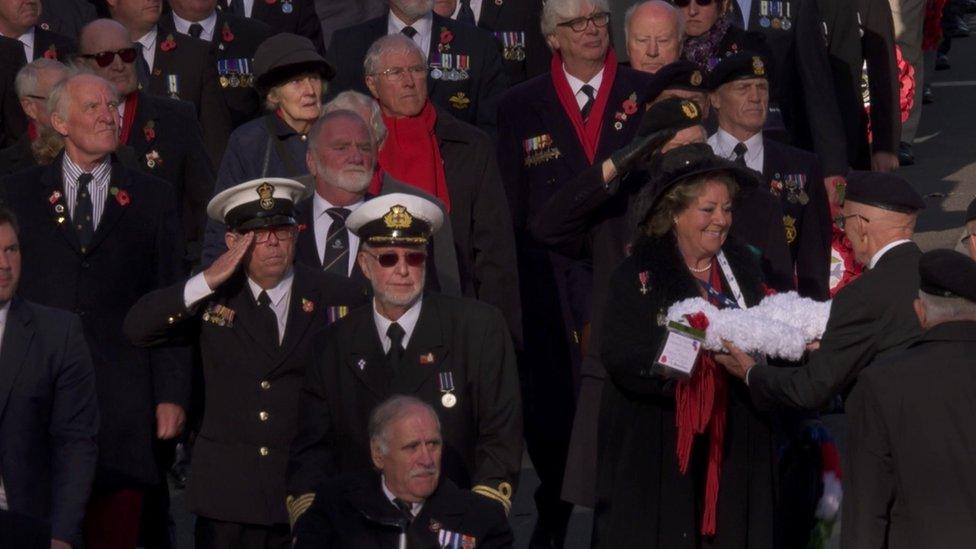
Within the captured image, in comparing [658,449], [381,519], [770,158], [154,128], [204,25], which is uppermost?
[204,25]

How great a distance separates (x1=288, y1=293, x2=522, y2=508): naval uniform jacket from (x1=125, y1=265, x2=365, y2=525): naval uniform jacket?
12.7 inches

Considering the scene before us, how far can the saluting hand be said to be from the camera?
8.36 meters

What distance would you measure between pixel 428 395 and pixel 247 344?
33.3 inches

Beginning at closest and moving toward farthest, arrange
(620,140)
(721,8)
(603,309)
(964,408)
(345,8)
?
(964,408) → (603,309) → (620,140) → (721,8) → (345,8)

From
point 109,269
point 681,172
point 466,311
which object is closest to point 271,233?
point 466,311

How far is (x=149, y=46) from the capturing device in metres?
12.2

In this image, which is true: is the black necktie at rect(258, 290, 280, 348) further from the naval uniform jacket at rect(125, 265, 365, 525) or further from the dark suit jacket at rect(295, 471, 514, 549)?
the dark suit jacket at rect(295, 471, 514, 549)

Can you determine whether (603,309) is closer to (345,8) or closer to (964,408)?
(964,408)

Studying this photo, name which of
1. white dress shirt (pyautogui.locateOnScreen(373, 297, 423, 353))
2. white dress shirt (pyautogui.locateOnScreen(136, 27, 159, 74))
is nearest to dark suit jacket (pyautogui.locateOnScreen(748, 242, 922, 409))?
white dress shirt (pyautogui.locateOnScreen(373, 297, 423, 353))

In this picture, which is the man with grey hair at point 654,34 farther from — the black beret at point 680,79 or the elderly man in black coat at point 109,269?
the elderly man in black coat at point 109,269

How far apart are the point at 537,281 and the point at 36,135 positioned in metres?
2.39

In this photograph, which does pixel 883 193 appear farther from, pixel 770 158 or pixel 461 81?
pixel 461 81

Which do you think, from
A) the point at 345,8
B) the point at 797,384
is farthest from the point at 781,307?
the point at 345,8

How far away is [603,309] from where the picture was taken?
343 inches
